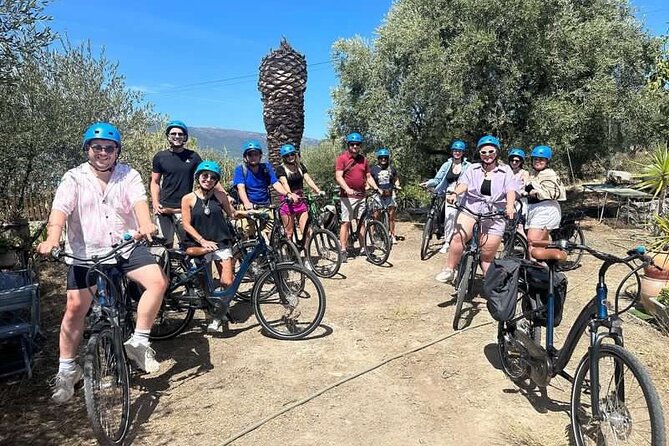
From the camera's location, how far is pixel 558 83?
33.0 feet

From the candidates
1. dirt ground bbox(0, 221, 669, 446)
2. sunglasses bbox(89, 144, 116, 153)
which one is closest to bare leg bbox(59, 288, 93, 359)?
dirt ground bbox(0, 221, 669, 446)

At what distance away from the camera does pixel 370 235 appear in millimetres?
7484

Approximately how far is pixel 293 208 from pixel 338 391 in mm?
3140

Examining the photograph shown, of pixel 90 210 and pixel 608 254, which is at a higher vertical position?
pixel 90 210

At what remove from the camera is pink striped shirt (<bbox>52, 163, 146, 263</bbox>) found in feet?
10.1

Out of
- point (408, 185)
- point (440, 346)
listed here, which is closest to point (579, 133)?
point (408, 185)

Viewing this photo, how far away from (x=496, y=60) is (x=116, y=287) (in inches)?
347

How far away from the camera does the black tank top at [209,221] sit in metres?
4.52

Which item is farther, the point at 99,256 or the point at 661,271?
the point at 661,271

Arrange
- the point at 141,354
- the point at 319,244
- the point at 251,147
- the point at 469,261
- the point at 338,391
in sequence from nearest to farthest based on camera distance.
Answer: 1. the point at 141,354
2. the point at 338,391
3. the point at 469,261
4. the point at 251,147
5. the point at 319,244

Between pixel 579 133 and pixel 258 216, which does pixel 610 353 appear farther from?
pixel 579 133

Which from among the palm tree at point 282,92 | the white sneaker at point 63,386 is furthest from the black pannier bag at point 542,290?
the palm tree at point 282,92

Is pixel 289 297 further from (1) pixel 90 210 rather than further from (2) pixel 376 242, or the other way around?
(2) pixel 376 242

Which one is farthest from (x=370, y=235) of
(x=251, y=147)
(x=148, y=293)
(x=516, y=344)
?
(x=148, y=293)
